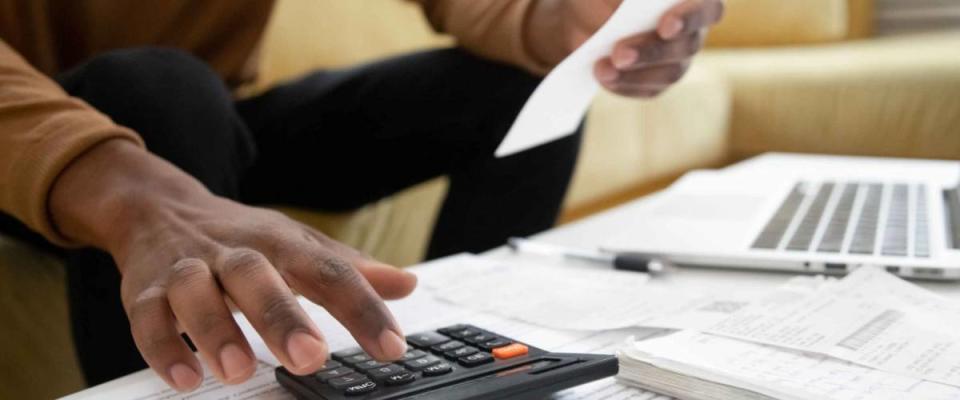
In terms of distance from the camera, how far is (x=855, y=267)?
58 centimetres

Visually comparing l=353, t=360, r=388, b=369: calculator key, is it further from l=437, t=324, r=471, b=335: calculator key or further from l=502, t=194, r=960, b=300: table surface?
l=502, t=194, r=960, b=300: table surface

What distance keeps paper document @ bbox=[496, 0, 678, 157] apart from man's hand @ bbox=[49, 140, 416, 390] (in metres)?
0.18

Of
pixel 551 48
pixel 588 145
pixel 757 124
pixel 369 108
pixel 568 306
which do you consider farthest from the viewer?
pixel 757 124

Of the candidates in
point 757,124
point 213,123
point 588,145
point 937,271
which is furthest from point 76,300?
point 757,124

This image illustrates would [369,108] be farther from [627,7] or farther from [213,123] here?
[627,7]

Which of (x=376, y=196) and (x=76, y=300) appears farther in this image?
(x=376, y=196)

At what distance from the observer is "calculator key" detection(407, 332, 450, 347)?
441 millimetres

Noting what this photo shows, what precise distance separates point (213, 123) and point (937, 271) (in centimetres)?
49

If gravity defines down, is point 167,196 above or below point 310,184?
above

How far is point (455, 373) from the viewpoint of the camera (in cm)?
40

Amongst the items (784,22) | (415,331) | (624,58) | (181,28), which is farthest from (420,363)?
(784,22)

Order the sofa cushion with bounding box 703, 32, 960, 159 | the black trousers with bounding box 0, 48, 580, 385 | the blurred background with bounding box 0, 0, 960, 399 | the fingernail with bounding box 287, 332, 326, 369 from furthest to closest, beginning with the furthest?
the sofa cushion with bounding box 703, 32, 960, 159 < the blurred background with bounding box 0, 0, 960, 399 < the black trousers with bounding box 0, 48, 580, 385 < the fingernail with bounding box 287, 332, 326, 369

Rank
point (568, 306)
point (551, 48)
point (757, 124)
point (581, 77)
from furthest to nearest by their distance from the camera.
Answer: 1. point (757, 124)
2. point (551, 48)
3. point (581, 77)
4. point (568, 306)

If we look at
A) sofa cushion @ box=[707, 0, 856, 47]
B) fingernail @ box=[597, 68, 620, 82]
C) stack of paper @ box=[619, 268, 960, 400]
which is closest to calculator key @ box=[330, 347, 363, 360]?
stack of paper @ box=[619, 268, 960, 400]
